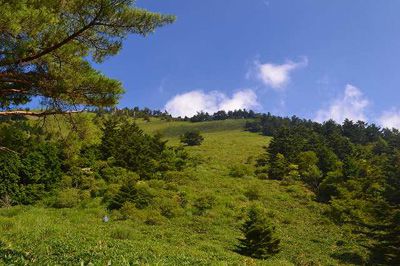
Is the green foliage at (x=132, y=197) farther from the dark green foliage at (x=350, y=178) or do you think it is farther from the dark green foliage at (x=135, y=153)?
the dark green foliage at (x=350, y=178)

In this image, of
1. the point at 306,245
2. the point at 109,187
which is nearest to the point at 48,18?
the point at 306,245

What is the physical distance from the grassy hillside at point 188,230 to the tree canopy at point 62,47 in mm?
5931

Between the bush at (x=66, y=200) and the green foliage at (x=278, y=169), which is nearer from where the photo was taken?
the bush at (x=66, y=200)

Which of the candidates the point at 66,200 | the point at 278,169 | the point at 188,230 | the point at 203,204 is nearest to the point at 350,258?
the point at 188,230

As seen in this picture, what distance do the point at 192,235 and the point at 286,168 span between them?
35.4 m

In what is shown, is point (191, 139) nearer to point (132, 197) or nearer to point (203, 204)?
point (203, 204)

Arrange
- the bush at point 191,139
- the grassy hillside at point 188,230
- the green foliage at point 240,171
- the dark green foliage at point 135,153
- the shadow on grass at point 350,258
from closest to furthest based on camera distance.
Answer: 1. the grassy hillside at point 188,230
2. the shadow on grass at point 350,258
3. the dark green foliage at point 135,153
4. the green foliage at point 240,171
5. the bush at point 191,139

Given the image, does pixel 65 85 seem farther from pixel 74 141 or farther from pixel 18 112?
pixel 74 141

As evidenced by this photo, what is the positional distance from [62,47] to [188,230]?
73.9ft

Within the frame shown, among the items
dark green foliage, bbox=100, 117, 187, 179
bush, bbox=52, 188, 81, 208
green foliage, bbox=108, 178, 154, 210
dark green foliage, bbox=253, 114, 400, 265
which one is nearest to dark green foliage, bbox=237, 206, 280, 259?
dark green foliage, bbox=253, 114, 400, 265

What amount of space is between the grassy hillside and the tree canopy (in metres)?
5.93

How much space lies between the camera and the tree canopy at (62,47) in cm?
1379

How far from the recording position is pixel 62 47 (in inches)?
611

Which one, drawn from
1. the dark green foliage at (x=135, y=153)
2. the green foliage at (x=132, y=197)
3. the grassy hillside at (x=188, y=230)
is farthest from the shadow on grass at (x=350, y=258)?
the dark green foliage at (x=135, y=153)
